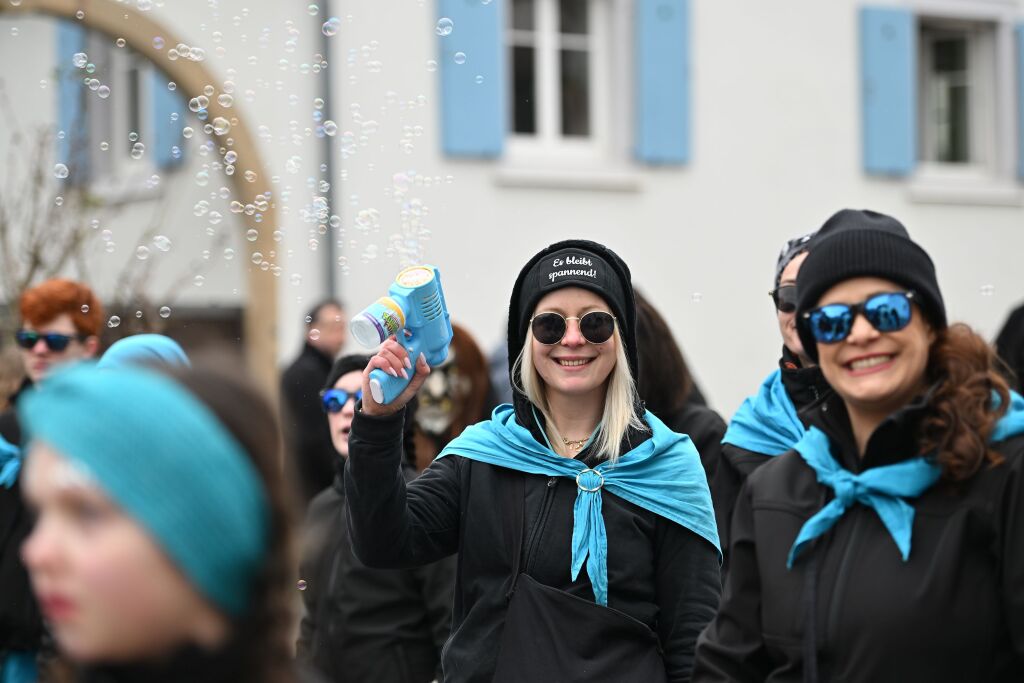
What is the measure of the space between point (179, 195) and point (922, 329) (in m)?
9.73

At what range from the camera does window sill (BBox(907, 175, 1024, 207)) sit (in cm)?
1327

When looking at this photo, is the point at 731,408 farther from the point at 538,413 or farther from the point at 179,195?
the point at 538,413

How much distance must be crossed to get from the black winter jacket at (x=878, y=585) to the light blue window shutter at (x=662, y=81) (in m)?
9.03

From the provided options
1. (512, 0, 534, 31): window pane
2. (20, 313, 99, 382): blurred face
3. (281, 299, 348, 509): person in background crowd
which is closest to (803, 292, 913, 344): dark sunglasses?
(20, 313, 99, 382): blurred face

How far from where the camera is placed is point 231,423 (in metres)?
1.88

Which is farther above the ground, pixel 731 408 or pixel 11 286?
pixel 11 286

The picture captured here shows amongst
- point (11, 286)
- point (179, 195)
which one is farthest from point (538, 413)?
point (179, 195)

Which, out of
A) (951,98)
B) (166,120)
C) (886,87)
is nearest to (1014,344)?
(886,87)

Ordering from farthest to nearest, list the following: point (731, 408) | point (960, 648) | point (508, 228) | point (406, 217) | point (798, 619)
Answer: point (731, 408), point (508, 228), point (406, 217), point (798, 619), point (960, 648)

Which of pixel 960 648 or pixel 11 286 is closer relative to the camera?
pixel 960 648

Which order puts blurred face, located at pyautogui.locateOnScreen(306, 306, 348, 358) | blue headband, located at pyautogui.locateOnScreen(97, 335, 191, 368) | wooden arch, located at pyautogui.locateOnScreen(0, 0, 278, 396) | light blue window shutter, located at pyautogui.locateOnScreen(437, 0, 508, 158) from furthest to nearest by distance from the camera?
light blue window shutter, located at pyautogui.locateOnScreen(437, 0, 508, 158) → wooden arch, located at pyautogui.locateOnScreen(0, 0, 278, 396) → blurred face, located at pyautogui.locateOnScreen(306, 306, 348, 358) → blue headband, located at pyautogui.locateOnScreen(97, 335, 191, 368)

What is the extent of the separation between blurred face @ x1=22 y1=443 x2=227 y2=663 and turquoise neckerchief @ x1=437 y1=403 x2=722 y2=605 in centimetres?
177

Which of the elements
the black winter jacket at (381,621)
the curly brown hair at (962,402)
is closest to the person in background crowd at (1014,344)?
the black winter jacket at (381,621)

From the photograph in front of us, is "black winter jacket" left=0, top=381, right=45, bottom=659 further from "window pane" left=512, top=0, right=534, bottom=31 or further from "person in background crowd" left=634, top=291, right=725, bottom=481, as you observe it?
"window pane" left=512, top=0, right=534, bottom=31
